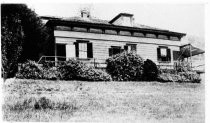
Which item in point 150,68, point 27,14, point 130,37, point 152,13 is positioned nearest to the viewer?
point 152,13

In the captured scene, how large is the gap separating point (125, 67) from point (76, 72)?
136 inches

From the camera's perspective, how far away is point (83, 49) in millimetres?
24281

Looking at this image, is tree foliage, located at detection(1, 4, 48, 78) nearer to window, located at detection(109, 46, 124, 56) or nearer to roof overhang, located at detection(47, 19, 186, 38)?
roof overhang, located at detection(47, 19, 186, 38)

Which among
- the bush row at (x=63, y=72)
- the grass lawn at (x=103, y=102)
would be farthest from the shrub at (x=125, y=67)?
the grass lawn at (x=103, y=102)

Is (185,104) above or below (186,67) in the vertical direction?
below

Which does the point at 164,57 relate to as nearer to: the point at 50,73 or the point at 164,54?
the point at 164,54

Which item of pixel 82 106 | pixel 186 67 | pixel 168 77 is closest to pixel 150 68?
pixel 168 77

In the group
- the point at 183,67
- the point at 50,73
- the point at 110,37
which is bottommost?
the point at 50,73

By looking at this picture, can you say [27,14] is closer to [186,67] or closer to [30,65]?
[30,65]

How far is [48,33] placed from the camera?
934 inches

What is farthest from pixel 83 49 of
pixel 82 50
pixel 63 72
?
pixel 63 72

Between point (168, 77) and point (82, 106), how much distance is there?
9923mm

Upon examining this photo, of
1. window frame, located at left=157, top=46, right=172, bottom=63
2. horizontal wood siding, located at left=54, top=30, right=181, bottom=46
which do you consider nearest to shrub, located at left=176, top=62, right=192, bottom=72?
window frame, located at left=157, top=46, right=172, bottom=63

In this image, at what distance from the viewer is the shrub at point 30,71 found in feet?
61.0
